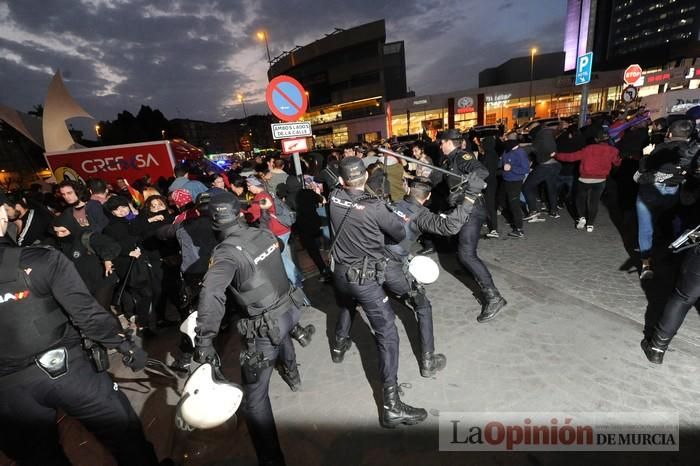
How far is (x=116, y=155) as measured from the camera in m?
9.70

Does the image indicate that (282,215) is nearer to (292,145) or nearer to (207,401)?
(292,145)

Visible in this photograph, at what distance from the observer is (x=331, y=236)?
314cm

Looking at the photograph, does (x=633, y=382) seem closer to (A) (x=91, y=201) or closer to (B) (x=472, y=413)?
(B) (x=472, y=413)

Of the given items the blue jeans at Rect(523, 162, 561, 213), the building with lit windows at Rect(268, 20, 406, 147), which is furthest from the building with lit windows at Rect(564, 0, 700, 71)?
the blue jeans at Rect(523, 162, 561, 213)

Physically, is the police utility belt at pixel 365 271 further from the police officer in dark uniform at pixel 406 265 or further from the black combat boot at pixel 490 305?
the black combat boot at pixel 490 305

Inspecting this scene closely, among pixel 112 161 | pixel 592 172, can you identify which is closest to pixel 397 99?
pixel 112 161

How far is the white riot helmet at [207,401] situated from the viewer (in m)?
1.93

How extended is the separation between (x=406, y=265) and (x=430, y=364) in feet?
3.37

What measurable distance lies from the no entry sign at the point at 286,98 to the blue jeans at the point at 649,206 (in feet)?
16.6

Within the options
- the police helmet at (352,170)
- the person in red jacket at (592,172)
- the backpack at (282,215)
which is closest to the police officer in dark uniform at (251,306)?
the police helmet at (352,170)

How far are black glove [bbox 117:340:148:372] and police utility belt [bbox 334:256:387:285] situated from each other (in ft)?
5.42

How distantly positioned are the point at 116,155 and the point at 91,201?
22.0 feet

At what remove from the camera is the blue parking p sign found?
1107 centimetres

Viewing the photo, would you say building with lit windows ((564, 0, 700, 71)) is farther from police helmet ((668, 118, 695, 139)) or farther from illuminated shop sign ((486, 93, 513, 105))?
police helmet ((668, 118, 695, 139))
